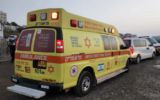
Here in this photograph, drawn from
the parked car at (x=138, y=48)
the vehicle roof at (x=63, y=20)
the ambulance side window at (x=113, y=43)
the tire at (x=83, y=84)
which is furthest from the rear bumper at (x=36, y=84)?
the parked car at (x=138, y=48)

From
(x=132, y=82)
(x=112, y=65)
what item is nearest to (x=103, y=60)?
(x=112, y=65)

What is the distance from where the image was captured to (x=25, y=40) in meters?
3.95

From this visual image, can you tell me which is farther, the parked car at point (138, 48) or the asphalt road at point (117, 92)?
the parked car at point (138, 48)

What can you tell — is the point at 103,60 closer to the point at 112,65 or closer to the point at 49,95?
the point at 112,65

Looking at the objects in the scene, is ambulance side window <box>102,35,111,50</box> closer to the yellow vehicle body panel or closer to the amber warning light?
the yellow vehicle body panel

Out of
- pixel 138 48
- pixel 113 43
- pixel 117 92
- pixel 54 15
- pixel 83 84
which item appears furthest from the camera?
pixel 138 48

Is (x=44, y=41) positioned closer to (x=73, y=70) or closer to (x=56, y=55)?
(x=56, y=55)

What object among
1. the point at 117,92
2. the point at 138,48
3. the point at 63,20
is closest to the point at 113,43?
the point at 117,92

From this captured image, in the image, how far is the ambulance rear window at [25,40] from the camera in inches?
151

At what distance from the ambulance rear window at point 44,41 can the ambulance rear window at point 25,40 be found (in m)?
0.24

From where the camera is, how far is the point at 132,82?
5.60 meters

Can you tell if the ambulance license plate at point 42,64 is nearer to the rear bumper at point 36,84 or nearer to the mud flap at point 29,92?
the rear bumper at point 36,84

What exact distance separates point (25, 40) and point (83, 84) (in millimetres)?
2119

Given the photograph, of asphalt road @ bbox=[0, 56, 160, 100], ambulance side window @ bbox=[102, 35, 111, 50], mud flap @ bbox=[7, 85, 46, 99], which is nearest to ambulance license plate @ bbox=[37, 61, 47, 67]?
mud flap @ bbox=[7, 85, 46, 99]
